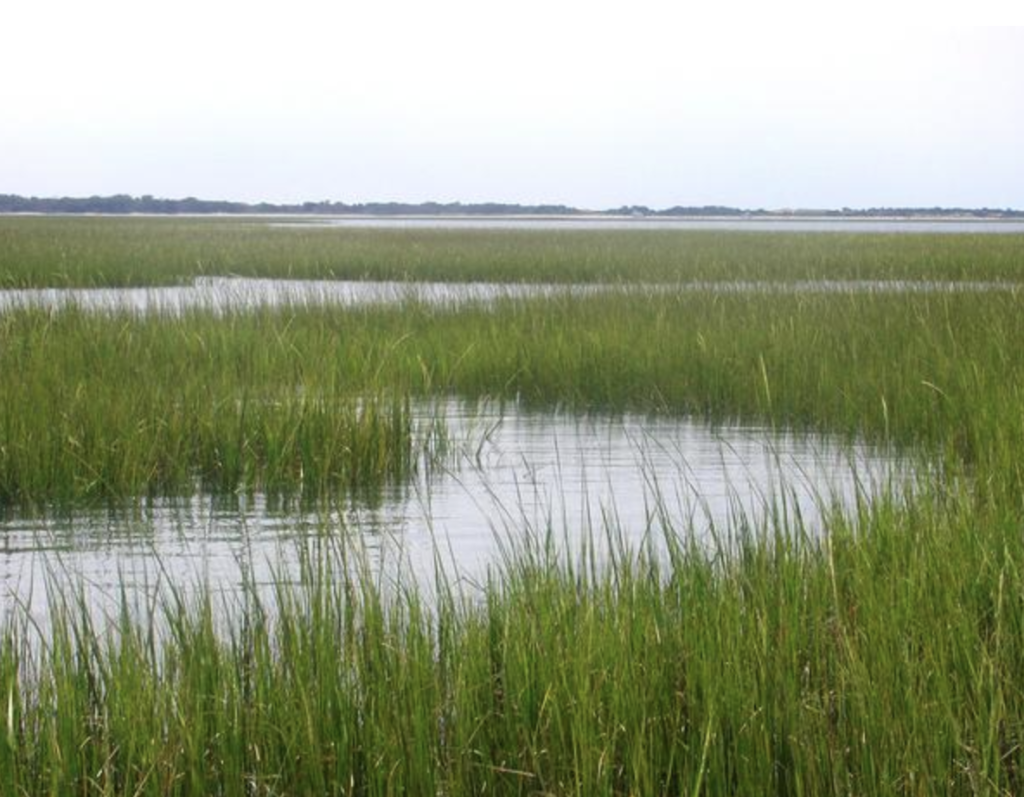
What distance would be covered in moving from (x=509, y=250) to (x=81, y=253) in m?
9.41

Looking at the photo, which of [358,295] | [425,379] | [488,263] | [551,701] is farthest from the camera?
[488,263]

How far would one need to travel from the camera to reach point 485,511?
24.2 feet

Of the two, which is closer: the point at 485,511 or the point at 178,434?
the point at 485,511

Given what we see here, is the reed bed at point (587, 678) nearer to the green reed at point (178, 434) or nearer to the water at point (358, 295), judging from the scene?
the green reed at point (178, 434)

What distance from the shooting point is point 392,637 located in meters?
3.90

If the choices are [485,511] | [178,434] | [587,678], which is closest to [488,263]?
[178,434]

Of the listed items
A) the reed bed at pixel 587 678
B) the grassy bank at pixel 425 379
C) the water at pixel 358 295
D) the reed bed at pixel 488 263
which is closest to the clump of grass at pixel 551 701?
the reed bed at pixel 587 678

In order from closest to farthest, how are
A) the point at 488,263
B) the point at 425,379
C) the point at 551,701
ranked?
the point at 551,701 < the point at 425,379 < the point at 488,263

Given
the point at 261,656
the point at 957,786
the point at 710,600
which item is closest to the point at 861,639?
the point at 710,600

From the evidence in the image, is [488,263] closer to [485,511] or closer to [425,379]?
[425,379]

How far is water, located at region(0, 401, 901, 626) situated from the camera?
5625 millimetres

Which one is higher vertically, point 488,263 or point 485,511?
point 488,263

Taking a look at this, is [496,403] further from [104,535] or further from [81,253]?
[81,253]

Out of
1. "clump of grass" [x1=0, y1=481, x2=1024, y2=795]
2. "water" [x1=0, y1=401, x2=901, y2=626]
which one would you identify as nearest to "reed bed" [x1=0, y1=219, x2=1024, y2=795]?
"clump of grass" [x1=0, y1=481, x2=1024, y2=795]
